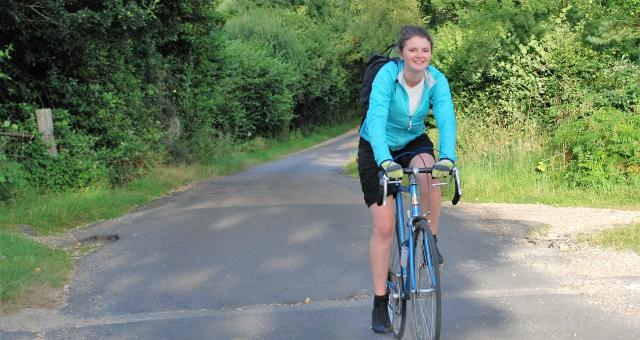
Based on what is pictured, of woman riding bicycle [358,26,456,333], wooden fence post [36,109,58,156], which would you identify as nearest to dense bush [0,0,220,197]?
wooden fence post [36,109,58,156]

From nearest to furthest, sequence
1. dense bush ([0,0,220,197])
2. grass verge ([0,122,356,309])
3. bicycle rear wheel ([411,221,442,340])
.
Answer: bicycle rear wheel ([411,221,442,340]), grass verge ([0,122,356,309]), dense bush ([0,0,220,197])

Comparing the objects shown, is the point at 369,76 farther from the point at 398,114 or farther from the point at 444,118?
the point at 444,118

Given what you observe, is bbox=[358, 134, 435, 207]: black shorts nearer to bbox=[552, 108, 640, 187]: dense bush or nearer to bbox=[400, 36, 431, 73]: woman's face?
bbox=[400, 36, 431, 73]: woman's face

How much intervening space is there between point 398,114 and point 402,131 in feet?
0.54

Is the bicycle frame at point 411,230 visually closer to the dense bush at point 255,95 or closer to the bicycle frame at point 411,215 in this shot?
the bicycle frame at point 411,215

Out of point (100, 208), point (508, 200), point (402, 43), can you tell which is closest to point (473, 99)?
point (508, 200)

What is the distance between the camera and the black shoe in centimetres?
451

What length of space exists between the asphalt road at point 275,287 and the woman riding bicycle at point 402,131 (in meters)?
0.69

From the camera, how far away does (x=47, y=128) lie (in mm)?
12008

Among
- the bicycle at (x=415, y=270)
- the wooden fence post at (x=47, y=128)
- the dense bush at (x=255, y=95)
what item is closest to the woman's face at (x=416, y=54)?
the bicycle at (x=415, y=270)

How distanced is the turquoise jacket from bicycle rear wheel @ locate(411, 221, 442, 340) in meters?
0.50

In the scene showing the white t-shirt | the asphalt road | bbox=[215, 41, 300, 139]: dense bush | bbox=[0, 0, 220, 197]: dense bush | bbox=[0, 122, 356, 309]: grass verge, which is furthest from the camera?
bbox=[215, 41, 300, 139]: dense bush

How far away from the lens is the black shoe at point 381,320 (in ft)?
14.8

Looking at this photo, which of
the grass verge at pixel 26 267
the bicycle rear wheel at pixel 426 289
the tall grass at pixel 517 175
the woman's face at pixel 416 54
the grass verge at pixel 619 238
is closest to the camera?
the bicycle rear wheel at pixel 426 289
